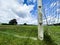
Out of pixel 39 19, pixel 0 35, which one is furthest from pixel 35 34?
pixel 0 35

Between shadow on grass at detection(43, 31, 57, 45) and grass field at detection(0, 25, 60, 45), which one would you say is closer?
grass field at detection(0, 25, 60, 45)

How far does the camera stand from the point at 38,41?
831 cm

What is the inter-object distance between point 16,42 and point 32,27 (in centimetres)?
271

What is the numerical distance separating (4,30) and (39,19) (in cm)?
216

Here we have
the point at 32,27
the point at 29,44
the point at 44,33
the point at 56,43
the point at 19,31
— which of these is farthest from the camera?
the point at 32,27

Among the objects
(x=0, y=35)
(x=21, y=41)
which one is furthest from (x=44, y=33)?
(x=0, y=35)

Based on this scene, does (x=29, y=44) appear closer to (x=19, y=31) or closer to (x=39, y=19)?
→ (x=39, y=19)

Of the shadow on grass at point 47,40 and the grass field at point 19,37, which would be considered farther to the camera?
the shadow on grass at point 47,40

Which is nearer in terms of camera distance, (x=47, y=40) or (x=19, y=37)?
(x=47, y=40)

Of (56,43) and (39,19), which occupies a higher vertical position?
→ (39,19)

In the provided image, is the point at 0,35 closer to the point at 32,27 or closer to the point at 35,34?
→ the point at 35,34

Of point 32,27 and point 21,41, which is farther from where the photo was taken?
point 32,27

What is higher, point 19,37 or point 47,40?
point 19,37

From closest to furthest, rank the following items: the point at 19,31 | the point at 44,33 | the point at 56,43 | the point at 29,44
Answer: the point at 29,44 < the point at 56,43 < the point at 44,33 < the point at 19,31
